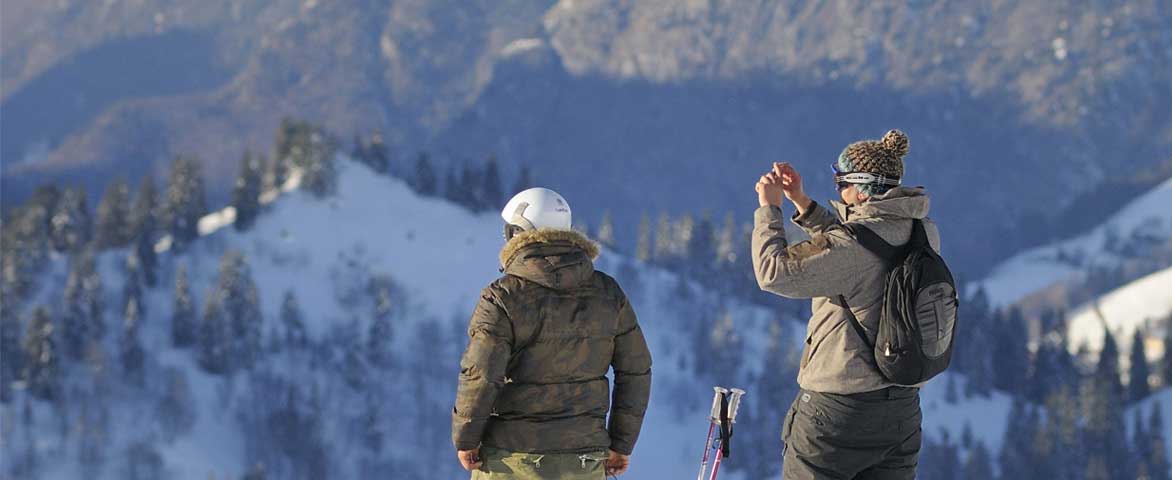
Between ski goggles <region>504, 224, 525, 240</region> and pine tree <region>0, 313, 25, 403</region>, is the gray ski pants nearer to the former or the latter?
ski goggles <region>504, 224, 525, 240</region>

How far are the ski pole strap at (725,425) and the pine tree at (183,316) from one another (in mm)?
167777

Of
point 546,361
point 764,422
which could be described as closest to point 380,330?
point 764,422

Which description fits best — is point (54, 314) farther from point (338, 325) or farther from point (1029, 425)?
point (1029, 425)

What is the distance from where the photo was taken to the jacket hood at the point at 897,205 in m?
13.6

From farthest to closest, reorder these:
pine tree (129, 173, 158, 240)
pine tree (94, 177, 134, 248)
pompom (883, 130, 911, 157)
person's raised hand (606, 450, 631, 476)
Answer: pine tree (94, 177, 134, 248) < pine tree (129, 173, 158, 240) < person's raised hand (606, 450, 631, 476) < pompom (883, 130, 911, 157)

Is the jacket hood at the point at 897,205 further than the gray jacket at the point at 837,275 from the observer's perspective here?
Yes

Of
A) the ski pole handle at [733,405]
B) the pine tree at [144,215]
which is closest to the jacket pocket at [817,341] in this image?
the ski pole handle at [733,405]

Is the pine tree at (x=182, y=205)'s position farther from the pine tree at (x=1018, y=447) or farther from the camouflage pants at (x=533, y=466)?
the camouflage pants at (x=533, y=466)

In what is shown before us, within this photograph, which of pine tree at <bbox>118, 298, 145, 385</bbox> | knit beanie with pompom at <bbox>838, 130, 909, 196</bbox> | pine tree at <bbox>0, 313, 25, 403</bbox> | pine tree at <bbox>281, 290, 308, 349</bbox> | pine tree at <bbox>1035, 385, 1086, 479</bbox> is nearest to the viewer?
knit beanie with pompom at <bbox>838, 130, 909, 196</bbox>

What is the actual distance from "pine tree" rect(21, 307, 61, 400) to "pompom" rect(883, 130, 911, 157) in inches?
6310

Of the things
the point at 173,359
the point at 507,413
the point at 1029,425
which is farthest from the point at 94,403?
the point at 507,413

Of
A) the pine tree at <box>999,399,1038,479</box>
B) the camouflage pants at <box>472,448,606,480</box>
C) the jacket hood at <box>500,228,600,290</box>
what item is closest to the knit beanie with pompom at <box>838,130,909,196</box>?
the jacket hood at <box>500,228,600,290</box>

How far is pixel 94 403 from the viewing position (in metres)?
163

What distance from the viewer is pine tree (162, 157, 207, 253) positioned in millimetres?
189375
